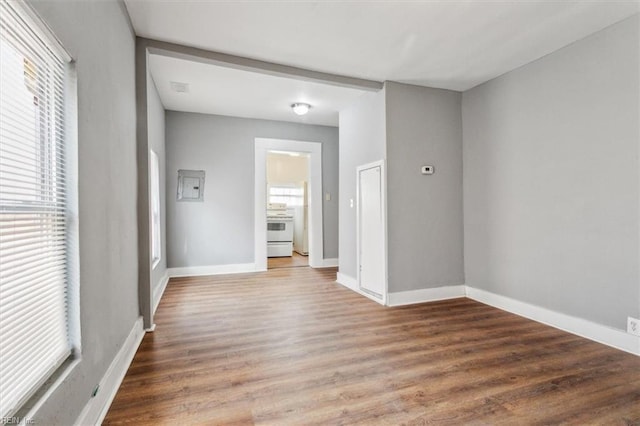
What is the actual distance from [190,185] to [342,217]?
2647mm

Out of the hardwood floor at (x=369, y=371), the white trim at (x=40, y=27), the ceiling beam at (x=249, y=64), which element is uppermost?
the ceiling beam at (x=249, y=64)

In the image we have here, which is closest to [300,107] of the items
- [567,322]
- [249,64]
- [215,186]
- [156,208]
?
[249,64]

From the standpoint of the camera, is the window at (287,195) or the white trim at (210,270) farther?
the window at (287,195)

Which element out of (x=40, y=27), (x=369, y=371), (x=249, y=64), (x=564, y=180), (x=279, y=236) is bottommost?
(x=369, y=371)

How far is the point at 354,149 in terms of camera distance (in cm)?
454

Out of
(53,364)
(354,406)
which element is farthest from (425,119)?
(53,364)

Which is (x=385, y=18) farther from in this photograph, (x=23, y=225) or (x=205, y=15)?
(x=23, y=225)

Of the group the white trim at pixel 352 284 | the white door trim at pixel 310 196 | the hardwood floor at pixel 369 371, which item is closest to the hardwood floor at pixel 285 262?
the white door trim at pixel 310 196

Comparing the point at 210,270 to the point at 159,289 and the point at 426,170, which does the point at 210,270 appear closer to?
the point at 159,289

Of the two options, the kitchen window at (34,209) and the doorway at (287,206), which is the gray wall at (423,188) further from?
the doorway at (287,206)

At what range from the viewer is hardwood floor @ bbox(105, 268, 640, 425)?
5.67 ft

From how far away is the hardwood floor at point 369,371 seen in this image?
1.73 metres

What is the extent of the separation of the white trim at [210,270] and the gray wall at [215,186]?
7 cm

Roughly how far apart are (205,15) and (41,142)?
1.84 meters
